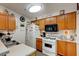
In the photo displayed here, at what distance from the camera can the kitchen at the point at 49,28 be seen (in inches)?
128

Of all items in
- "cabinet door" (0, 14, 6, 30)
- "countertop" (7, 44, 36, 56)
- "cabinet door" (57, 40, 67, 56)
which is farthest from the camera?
"cabinet door" (0, 14, 6, 30)

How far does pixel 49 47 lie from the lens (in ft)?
12.7

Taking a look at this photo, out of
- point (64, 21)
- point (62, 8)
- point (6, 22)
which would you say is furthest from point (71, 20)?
point (6, 22)

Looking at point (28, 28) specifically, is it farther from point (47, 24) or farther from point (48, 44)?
point (48, 44)

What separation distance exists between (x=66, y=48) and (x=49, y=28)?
1.30 meters

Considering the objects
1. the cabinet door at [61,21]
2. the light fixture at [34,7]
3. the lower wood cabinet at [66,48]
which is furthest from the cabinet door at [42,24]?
the light fixture at [34,7]

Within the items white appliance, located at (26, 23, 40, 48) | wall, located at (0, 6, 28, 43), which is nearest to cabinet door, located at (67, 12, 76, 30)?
white appliance, located at (26, 23, 40, 48)

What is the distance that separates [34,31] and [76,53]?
2489mm

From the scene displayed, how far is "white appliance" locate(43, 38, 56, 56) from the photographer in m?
3.70

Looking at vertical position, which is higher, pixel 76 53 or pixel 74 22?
pixel 74 22

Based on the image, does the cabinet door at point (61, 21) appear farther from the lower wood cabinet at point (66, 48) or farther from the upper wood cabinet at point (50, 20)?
the lower wood cabinet at point (66, 48)

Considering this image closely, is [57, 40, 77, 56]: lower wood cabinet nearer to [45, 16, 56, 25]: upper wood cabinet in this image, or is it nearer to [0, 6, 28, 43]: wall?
[45, 16, 56, 25]: upper wood cabinet

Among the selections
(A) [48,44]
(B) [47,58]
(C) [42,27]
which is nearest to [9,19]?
(C) [42,27]

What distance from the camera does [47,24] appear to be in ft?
14.6
